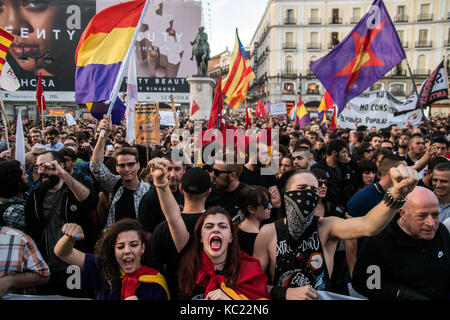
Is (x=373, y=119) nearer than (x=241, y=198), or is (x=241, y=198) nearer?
(x=241, y=198)

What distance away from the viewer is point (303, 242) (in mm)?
2096

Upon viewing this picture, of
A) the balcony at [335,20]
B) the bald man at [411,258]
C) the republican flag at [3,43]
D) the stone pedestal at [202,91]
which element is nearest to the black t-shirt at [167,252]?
the bald man at [411,258]

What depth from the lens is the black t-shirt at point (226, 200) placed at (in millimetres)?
3236

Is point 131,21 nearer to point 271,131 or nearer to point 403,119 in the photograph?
point 271,131

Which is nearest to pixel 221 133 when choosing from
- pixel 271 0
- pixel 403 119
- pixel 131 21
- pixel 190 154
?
pixel 190 154

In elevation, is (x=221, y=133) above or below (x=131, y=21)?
below

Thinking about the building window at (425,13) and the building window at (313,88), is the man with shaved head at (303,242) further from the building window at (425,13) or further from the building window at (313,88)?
the building window at (425,13)

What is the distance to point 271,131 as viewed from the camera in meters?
6.08

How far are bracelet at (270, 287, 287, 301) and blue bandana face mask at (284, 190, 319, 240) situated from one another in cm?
34

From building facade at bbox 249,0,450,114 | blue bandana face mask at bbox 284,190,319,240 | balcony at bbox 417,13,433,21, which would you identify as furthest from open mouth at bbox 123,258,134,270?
balcony at bbox 417,13,433,21

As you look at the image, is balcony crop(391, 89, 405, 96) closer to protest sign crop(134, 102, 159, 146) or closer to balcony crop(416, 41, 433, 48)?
balcony crop(416, 41, 433, 48)

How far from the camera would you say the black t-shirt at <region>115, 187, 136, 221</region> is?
127 inches

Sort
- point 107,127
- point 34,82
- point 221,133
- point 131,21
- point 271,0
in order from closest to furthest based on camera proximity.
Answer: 1. point 107,127
2. point 131,21
3. point 221,133
4. point 34,82
5. point 271,0
